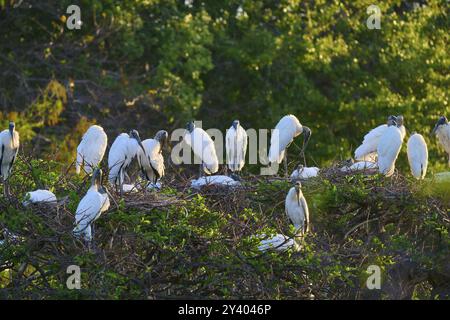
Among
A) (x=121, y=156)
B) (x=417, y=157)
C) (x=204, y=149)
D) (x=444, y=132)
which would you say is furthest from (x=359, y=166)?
(x=121, y=156)

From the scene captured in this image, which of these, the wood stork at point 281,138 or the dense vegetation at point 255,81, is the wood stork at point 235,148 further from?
the dense vegetation at point 255,81

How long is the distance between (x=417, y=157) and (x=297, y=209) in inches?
97.3

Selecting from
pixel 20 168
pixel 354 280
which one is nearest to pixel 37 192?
pixel 20 168

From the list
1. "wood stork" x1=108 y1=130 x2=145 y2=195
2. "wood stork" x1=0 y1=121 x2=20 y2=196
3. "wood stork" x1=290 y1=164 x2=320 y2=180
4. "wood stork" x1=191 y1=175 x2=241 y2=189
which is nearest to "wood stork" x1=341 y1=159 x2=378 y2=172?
"wood stork" x1=290 y1=164 x2=320 y2=180

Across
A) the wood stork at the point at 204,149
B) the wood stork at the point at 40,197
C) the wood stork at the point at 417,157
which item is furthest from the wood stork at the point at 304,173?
the wood stork at the point at 40,197

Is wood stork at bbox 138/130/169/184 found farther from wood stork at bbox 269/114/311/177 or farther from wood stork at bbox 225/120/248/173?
wood stork at bbox 269/114/311/177

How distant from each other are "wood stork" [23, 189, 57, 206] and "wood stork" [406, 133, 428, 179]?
4.18m

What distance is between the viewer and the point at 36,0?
18.8 metres

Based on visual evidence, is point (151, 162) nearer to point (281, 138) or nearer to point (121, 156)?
point (121, 156)

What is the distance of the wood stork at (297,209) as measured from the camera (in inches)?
397

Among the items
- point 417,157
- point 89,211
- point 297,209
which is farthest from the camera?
point 417,157

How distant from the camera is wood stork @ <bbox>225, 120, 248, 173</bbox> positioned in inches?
508

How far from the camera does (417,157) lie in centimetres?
1219

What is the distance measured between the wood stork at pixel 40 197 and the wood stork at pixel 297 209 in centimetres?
204
